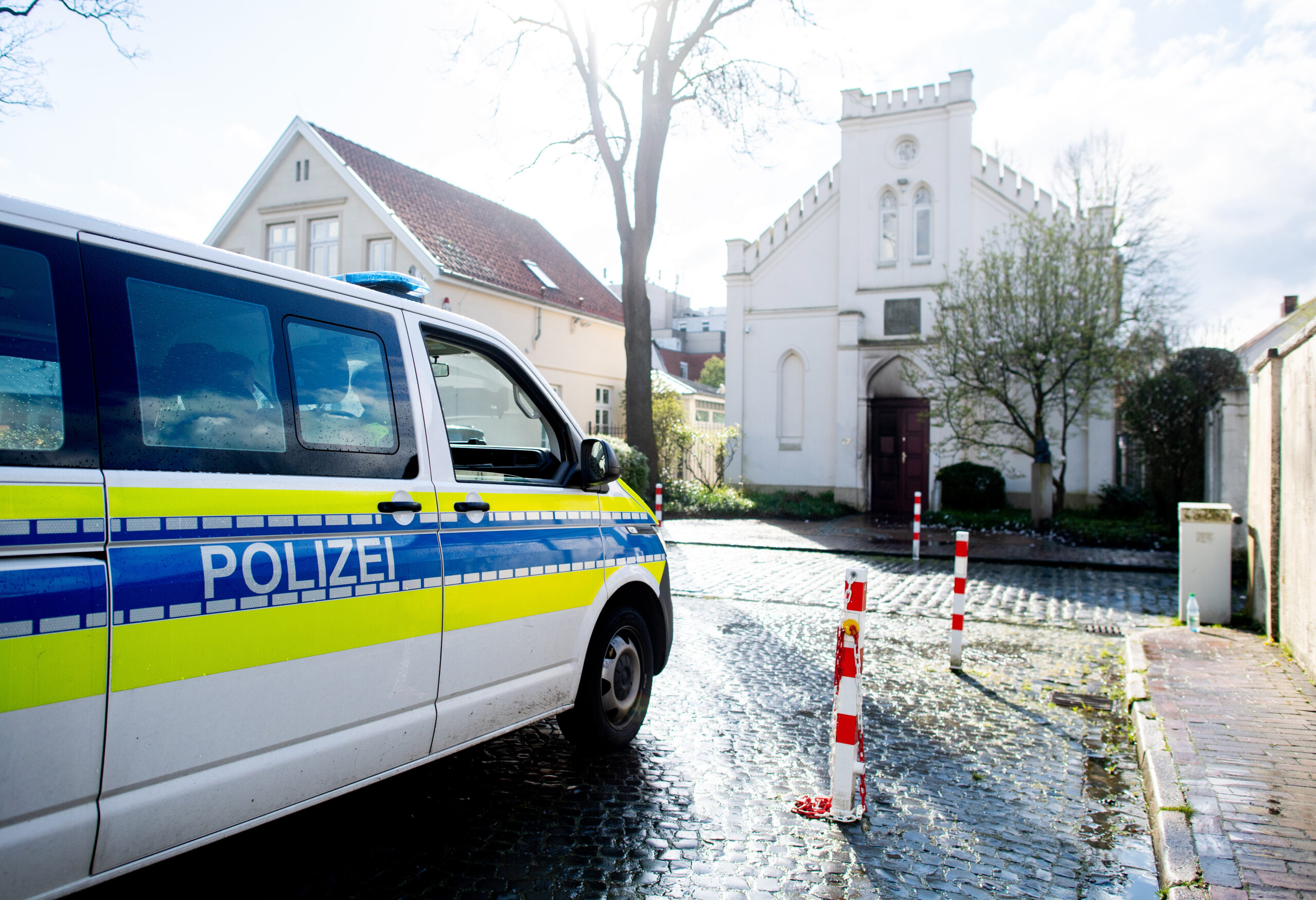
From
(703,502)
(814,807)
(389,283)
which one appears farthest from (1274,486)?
(703,502)

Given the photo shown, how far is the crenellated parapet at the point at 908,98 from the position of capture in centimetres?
2197

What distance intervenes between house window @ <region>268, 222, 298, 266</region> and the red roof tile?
2.53m

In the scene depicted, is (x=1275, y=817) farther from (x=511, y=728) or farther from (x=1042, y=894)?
(x=511, y=728)

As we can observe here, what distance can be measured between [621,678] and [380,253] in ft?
63.1

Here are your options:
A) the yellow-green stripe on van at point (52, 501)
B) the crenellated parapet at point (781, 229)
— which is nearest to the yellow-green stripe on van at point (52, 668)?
the yellow-green stripe on van at point (52, 501)

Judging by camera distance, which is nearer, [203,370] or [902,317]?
[203,370]

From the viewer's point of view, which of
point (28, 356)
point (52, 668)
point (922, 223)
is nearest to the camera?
point (52, 668)

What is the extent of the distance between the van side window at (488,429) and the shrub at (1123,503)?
1788 cm

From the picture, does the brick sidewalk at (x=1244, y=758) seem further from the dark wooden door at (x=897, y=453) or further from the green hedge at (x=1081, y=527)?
the dark wooden door at (x=897, y=453)

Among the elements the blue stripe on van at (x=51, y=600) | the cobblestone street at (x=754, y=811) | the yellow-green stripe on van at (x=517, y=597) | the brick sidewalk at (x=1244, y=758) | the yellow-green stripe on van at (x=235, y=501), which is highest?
the yellow-green stripe on van at (x=235, y=501)

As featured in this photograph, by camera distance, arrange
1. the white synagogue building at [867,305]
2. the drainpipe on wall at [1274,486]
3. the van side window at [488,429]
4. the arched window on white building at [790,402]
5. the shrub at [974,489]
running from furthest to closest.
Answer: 1. the arched window on white building at [790,402]
2. the white synagogue building at [867,305]
3. the shrub at [974,489]
4. the drainpipe on wall at [1274,486]
5. the van side window at [488,429]

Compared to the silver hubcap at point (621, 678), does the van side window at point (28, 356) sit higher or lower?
higher

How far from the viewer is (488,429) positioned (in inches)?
202

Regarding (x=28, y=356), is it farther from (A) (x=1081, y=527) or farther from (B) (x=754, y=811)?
(A) (x=1081, y=527)
